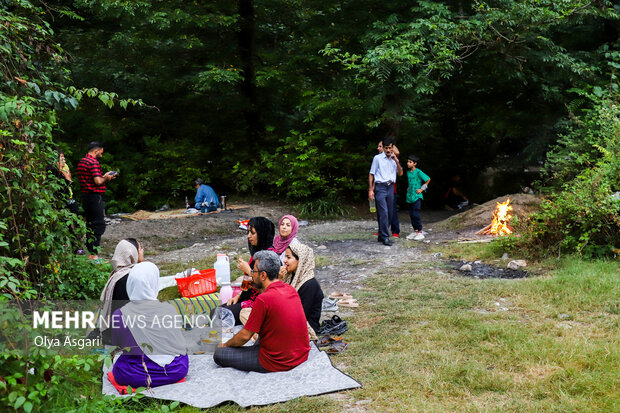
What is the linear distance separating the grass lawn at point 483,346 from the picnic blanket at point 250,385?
0.32 ft

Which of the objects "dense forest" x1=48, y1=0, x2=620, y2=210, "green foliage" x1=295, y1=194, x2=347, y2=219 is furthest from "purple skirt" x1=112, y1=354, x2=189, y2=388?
"green foliage" x1=295, y1=194, x2=347, y2=219

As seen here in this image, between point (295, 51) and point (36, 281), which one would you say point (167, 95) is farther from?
point (36, 281)

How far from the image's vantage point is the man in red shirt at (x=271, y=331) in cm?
439

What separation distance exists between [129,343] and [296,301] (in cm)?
139

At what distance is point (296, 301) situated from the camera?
4516 mm

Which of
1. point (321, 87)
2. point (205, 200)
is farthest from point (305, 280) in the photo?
point (321, 87)

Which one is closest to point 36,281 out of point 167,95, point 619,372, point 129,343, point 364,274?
point 129,343

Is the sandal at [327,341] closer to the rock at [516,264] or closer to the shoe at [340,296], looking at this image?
the shoe at [340,296]

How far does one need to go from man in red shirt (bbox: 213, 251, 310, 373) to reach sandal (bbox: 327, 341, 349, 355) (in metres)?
0.33

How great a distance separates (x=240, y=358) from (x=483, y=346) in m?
2.15

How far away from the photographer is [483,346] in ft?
15.8

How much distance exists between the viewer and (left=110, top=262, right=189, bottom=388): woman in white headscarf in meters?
4.17

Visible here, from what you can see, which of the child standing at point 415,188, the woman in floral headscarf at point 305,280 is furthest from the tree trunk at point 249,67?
the woman in floral headscarf at point 305,280

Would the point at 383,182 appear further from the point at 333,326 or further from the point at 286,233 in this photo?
the point at 333,326
